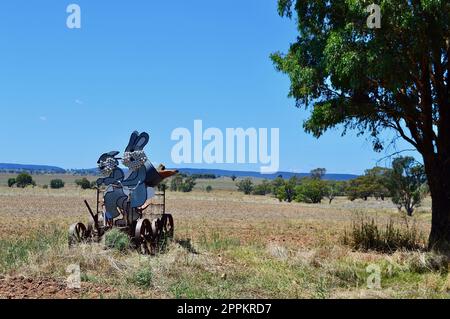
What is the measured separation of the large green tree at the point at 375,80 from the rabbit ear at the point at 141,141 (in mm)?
3950

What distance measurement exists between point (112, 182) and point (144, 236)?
63.0 inches

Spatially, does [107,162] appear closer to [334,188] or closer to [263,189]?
[334,188]

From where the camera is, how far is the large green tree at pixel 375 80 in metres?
11.4

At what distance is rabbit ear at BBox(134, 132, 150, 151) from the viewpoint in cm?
1291

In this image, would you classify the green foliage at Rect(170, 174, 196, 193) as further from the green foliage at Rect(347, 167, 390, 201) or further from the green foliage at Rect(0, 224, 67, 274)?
the green foliage at Rect(0, 224, 67, 274)

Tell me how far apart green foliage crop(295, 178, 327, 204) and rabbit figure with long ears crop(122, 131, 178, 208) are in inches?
1990

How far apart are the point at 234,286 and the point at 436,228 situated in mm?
6997

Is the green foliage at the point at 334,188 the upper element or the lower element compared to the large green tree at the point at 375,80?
lower

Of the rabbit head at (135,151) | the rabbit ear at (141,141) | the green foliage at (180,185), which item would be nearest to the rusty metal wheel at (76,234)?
the rabbit head at (135,151)

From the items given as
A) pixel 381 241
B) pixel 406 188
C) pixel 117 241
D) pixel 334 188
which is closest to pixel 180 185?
pixel 334 188

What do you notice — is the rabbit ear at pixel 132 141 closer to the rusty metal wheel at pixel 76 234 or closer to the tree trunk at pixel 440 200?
the rusty metal wheel at pixel 76 234
